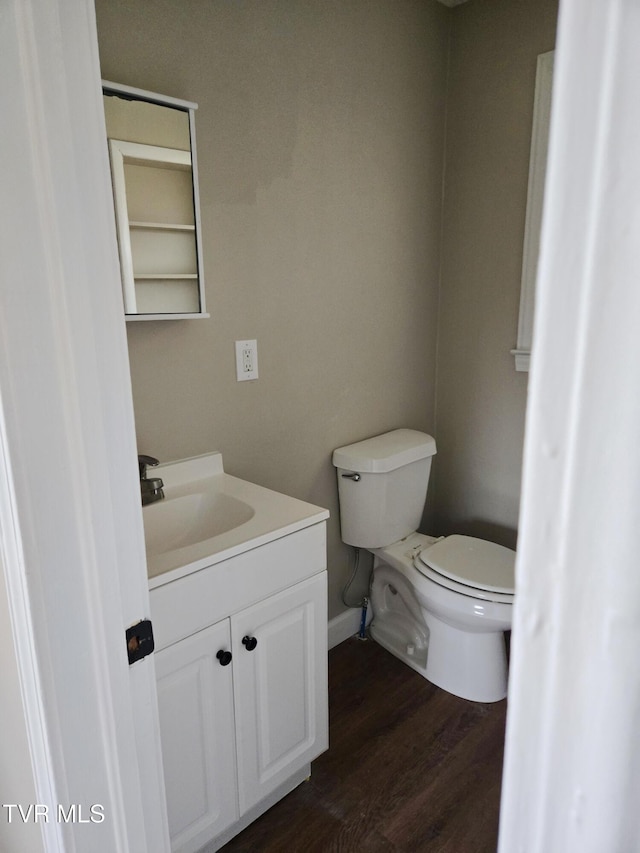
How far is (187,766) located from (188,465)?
0.74m

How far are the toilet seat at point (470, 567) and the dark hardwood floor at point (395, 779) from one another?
44 centimetres

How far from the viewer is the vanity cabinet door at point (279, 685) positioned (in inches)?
54.5

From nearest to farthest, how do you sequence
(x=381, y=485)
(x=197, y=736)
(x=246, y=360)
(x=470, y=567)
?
(x=197, y=736) < (x=246, y=360) < (x=470, y=567) < (x=381, y=485)

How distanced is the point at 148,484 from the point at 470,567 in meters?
1.10

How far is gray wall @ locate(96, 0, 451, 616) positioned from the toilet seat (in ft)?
1.25

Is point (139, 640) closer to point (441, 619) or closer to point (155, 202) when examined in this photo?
point (155, 202)

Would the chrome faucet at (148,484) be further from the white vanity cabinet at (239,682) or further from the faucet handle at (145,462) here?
the white vanity cabinet at (239,682)

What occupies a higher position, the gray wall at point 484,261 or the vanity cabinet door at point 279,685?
the gray wall at point 484,261

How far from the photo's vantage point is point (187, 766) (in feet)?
4.20

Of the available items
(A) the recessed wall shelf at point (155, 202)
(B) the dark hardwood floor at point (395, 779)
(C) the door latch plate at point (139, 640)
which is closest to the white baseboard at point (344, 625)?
(B) the dark hardwood floor at point (395, 779)

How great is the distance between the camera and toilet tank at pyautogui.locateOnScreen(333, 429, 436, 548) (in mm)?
2047

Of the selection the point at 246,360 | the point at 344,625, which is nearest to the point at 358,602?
the point at 344,625

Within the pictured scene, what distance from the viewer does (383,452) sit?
2.07m

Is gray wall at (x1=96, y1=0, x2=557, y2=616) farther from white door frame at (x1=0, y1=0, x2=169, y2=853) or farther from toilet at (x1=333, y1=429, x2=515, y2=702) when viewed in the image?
white door frame at (x1=0, y1=0, x2=169, y2=853)
